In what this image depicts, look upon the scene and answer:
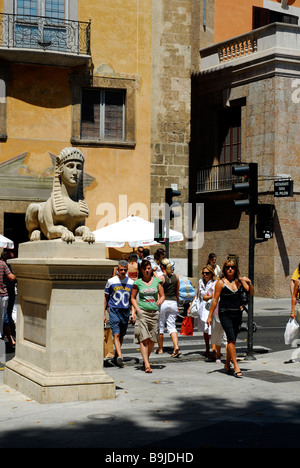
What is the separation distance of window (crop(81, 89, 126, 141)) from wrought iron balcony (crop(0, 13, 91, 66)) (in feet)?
4.49

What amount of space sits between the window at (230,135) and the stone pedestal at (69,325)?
64.8ft

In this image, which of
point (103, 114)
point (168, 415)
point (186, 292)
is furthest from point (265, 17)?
point (168, 415)

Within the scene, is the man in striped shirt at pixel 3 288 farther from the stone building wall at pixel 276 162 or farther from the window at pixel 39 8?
the stone building wall at pixel 276 162

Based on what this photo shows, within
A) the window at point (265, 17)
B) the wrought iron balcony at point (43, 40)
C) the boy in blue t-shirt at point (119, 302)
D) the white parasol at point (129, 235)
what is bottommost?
the boy in blue t-shirt at point (119, 302)

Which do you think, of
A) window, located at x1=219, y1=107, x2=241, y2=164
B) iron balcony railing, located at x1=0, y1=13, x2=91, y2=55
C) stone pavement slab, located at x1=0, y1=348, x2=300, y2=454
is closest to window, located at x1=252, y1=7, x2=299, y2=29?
window, located at x1=219, y1=107, x2=241, y2=164

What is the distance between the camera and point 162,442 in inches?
269

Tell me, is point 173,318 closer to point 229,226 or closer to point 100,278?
A: point 100,278

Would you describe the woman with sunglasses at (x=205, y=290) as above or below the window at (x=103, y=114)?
below

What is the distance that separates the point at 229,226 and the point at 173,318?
51.7 feet

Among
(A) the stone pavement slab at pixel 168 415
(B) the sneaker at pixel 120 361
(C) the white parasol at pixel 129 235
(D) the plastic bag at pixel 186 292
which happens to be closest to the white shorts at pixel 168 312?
(B) the sneaker at pixel 120 361

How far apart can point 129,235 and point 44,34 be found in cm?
774

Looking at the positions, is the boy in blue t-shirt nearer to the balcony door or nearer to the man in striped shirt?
the man in striped shirt

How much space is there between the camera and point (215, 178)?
29.5 metres

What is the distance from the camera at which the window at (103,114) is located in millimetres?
25062
